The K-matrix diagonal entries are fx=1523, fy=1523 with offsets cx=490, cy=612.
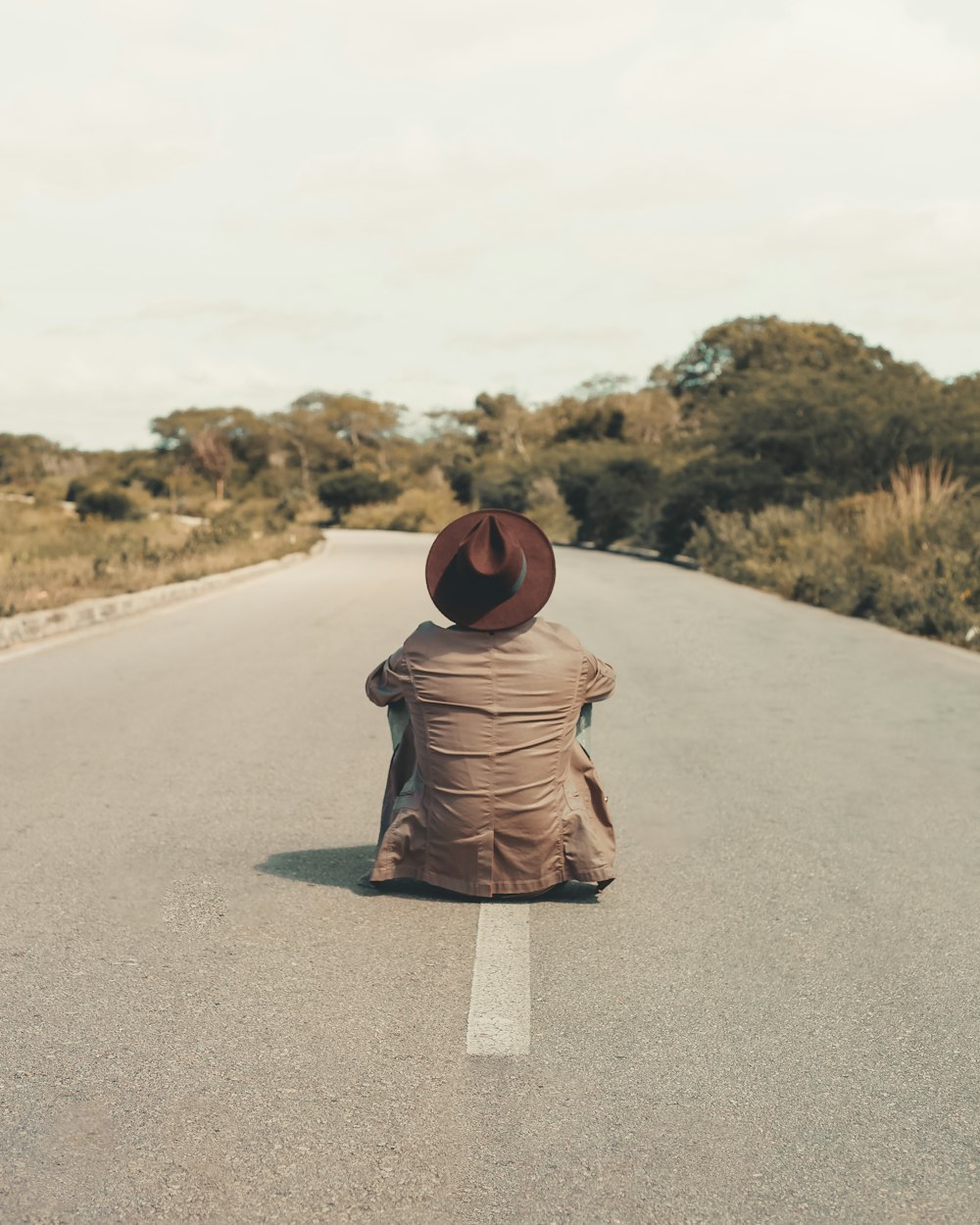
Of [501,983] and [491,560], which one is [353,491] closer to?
[491,560]

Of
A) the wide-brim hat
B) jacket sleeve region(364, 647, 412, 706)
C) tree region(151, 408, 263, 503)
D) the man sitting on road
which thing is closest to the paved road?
the man sitting on road

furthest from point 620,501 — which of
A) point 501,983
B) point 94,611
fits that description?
point 501,983

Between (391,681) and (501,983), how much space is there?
4.32 feet

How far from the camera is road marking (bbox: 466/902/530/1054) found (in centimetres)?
427

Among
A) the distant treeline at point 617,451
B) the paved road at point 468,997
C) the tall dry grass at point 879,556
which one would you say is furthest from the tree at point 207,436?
the paved road at point 468,997

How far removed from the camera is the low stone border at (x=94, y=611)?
51.4ft

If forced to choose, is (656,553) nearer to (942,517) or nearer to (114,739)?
(942,517)

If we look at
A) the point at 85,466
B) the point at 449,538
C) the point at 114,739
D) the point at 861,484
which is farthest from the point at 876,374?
the point at 85,466

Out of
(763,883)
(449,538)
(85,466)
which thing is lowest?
(85,466)

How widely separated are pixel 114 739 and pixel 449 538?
4.68 metres

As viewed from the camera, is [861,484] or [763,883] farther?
[861,484]

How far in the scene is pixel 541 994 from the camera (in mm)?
4656

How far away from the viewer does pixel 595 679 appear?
5.71m

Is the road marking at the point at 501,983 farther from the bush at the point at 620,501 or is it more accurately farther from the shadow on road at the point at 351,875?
the bush at the point at 620,501
